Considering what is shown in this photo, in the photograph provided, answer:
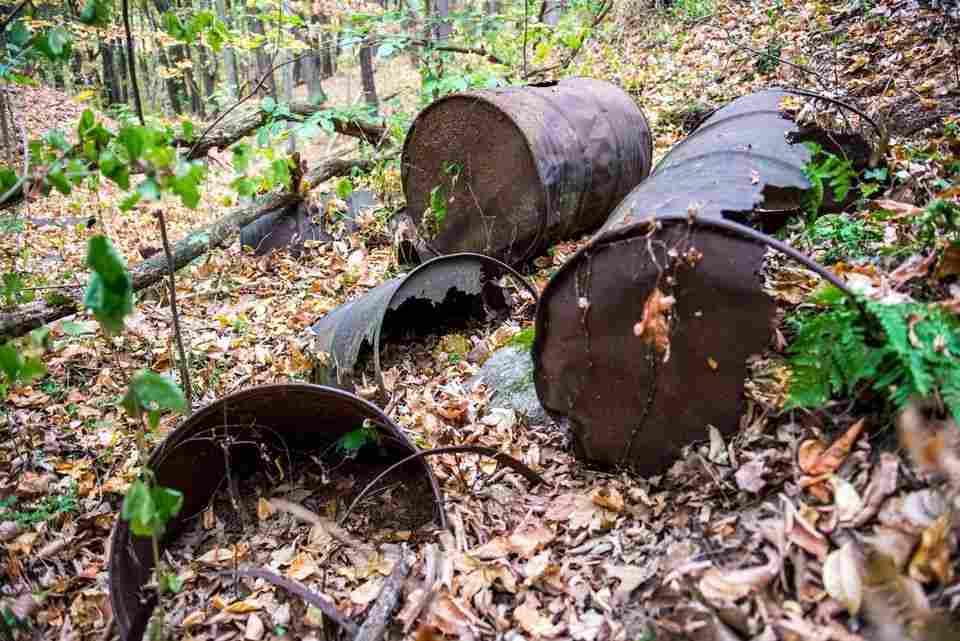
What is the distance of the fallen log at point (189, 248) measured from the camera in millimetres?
3633

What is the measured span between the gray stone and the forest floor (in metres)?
0.09

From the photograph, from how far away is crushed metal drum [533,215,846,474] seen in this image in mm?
1997

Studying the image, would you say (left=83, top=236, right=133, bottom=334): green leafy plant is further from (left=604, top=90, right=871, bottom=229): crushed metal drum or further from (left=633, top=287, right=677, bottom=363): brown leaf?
(left=604, top=90, right=871, bottom=229): crushed metal drum

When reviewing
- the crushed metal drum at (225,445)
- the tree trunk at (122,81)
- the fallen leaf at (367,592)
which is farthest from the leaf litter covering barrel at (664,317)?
the tree trunk at (122,81)

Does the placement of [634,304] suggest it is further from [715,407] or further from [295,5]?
[295,5]

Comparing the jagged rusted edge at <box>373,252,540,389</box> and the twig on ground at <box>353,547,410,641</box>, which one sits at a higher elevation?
the jagged rusted edge at <box>373,252,540,389</box>

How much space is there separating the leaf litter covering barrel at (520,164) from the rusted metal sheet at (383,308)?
21.3 inches

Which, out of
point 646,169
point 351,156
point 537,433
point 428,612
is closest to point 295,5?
point 351,156

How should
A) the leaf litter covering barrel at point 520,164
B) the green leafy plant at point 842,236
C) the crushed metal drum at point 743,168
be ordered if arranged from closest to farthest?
the crushed metal drum at point 743,168 → the green leafy plant at point 842,236 → the leaf litter covering barrel at point 520,164

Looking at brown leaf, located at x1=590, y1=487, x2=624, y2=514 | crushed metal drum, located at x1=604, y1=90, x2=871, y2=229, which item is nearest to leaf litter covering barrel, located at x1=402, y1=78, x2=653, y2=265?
crushed metal drum, located at x1=604, y1=90, x2=871, y2=229

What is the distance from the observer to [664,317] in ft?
6.58

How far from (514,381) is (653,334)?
1.42m

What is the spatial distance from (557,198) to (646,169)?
1.16 m

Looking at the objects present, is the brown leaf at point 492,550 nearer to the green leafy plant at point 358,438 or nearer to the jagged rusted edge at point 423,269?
the green leafy plant at point 358,438
